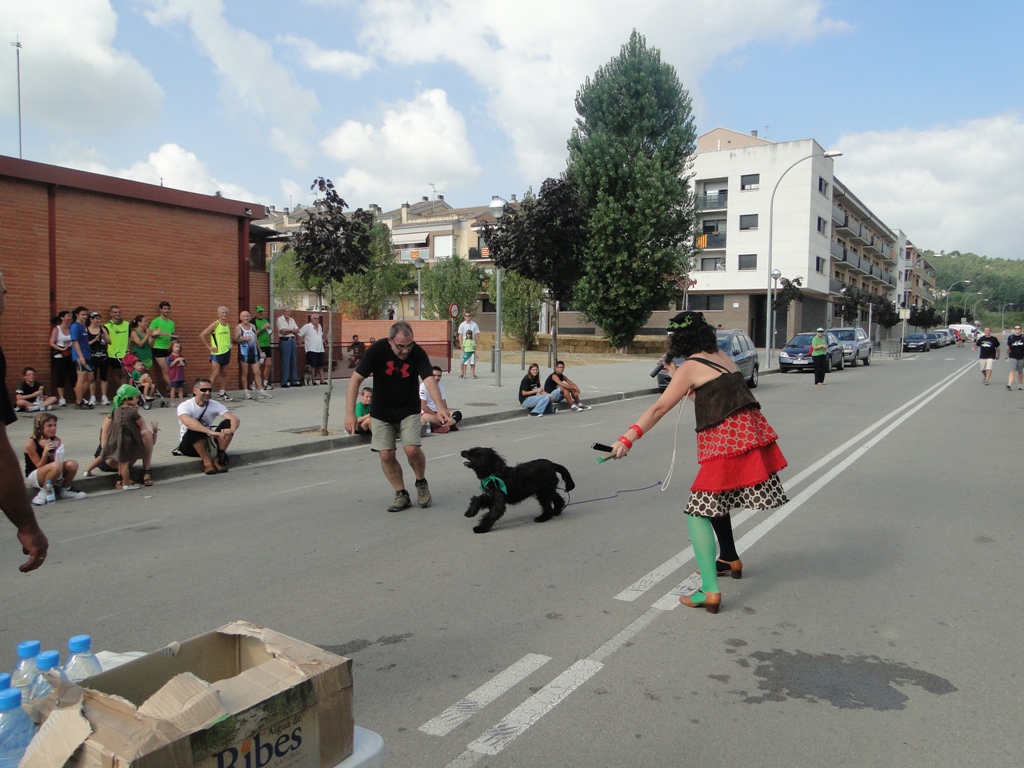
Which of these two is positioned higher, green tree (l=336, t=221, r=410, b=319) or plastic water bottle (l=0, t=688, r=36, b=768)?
green tree (l=336, t=221, r=410, b=319)

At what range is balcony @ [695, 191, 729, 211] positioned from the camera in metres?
56.4

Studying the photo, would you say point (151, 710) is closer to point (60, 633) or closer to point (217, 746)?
point (217, 746)

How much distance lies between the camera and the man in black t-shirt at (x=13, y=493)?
7.79 feet

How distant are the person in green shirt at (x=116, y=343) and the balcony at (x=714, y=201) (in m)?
48.1

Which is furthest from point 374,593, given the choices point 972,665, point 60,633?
point 972,665

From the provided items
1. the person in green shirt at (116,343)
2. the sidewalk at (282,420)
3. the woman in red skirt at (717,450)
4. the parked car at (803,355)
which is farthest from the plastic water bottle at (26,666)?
the parked car at (803,355)

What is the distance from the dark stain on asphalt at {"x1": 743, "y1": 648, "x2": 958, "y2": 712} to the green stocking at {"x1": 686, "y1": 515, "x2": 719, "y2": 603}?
612 millimetres

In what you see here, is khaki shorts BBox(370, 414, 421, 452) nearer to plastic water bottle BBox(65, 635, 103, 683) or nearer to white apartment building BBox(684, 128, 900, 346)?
plastic water bottle BBox(65, 635, 103, 683)

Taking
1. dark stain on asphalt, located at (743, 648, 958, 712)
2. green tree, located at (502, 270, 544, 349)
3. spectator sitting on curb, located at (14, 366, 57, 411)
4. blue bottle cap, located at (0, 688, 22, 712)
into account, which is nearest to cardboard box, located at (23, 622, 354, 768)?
blue bottle cap, located at (0, 688, 22, 712)

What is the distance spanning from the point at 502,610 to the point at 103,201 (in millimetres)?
13444

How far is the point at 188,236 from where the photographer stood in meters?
16.3

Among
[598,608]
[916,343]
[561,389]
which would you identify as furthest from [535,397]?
[916,343]

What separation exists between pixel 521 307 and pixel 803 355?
14.5 meters

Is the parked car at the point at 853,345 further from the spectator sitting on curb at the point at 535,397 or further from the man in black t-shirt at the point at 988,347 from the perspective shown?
the spectator sitting on curb at the point at 535,397
